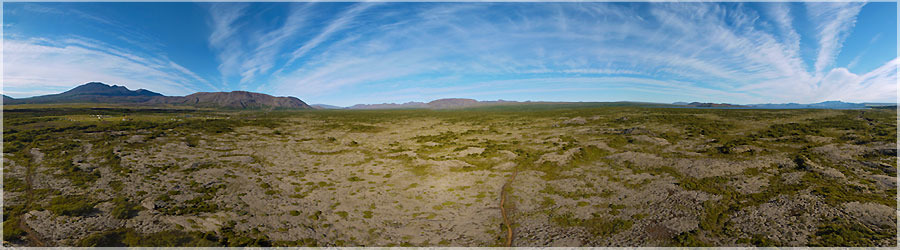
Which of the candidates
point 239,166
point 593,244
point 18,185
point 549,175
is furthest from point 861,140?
point 18,185

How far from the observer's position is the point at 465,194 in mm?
12719

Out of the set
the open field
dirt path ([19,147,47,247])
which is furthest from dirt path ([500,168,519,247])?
dirt path ([19,147,47,247])

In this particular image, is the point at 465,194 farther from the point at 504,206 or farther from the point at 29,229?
the point at 29,229

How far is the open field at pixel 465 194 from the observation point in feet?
27.5

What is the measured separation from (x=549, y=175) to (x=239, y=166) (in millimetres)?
18083

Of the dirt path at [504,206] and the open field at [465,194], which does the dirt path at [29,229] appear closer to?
the open field at [465,194]

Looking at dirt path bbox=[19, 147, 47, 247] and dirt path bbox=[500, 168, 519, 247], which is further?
dirt path bbox=[500, 168, 519, 247]

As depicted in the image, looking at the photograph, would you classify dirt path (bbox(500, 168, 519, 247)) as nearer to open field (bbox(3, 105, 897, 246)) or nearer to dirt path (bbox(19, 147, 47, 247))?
open field (bbox(3, 105, 897, 246))

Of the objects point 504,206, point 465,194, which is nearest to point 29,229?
point 465,194

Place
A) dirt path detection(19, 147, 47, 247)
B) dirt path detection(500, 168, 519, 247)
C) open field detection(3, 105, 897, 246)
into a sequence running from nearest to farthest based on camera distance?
dirt path detection(19, 147, 47, 247) < open field detection(3, 105, 897, 246) < dirt path detection(500, 168, 519, 247)

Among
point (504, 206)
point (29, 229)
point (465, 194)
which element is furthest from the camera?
point (465, 194)

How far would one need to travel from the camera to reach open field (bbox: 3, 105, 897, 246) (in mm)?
8391

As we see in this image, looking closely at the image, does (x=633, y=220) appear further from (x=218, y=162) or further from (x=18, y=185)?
(x=18, y=185)

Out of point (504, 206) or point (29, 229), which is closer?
point (29, 229)
